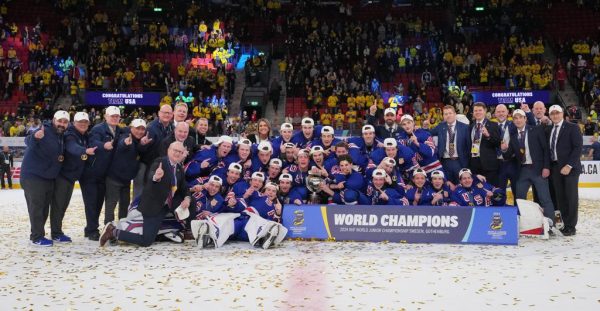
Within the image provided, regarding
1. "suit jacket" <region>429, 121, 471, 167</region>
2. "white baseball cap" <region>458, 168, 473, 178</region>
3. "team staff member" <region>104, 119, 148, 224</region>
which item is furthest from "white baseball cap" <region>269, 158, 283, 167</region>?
"white baseball cap" <region>458, 168, 473, 178</region>

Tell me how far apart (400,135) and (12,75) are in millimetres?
22091

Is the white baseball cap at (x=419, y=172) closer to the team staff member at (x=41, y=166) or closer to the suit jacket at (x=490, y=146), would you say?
the suit jacket at (x=490, y=146)

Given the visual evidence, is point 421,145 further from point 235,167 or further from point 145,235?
point 145,235

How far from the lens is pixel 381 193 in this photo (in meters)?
8.41

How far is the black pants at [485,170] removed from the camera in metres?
8.99

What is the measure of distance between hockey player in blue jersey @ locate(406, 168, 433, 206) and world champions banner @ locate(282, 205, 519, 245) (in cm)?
57

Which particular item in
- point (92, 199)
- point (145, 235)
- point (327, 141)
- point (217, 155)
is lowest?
point (145, 235)

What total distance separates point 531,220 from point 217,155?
4.54 meters

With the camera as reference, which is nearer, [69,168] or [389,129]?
[69,168]

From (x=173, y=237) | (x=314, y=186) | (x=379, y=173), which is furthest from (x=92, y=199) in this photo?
(x=379, y=173)

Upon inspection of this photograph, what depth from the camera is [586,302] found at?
4891 millimetres

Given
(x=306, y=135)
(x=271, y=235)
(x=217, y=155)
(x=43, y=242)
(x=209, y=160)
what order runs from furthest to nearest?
(x=306, y=135)
(x=217, y=155)
(x=209, y=160)
(x=43, y=242)
(x=271, y=235)

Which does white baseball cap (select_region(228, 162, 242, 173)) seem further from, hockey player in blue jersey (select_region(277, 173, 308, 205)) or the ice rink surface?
the ice rink surface

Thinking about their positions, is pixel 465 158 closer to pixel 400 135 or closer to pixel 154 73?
pixel 400 135
